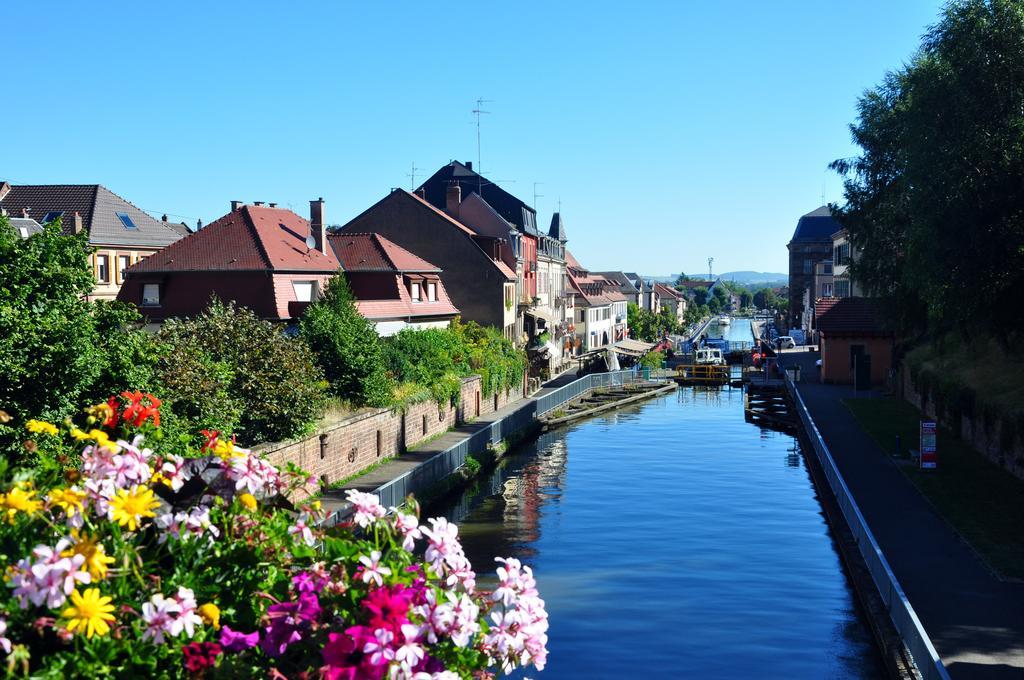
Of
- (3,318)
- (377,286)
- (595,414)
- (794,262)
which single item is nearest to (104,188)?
(377,286)

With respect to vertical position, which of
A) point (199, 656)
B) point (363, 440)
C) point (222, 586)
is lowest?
point (363, 440)

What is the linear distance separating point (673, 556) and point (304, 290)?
23881mm

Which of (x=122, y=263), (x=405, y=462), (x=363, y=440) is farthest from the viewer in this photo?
(x=122, y=263)

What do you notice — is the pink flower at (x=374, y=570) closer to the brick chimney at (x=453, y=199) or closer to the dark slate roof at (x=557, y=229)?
the brick chimney at (x=453, y=199)

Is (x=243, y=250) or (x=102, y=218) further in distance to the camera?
(x=102, y=218)

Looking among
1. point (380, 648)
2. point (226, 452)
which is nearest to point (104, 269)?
point (226, 452)

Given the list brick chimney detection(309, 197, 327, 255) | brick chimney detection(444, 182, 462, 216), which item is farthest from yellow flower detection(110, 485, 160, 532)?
brick chimney detection(444, 182, 462, 216)

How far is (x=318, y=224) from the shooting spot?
48250 millimetres

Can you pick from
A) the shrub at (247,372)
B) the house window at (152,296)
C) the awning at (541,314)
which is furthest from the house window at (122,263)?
the shrub at (247,372)

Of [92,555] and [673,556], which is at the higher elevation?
[92,555]

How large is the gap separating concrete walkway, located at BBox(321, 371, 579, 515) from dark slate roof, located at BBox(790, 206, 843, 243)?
4157 inches

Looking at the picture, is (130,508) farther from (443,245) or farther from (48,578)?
(443,245)

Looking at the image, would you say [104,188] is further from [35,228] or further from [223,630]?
[223,630]

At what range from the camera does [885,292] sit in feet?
146
